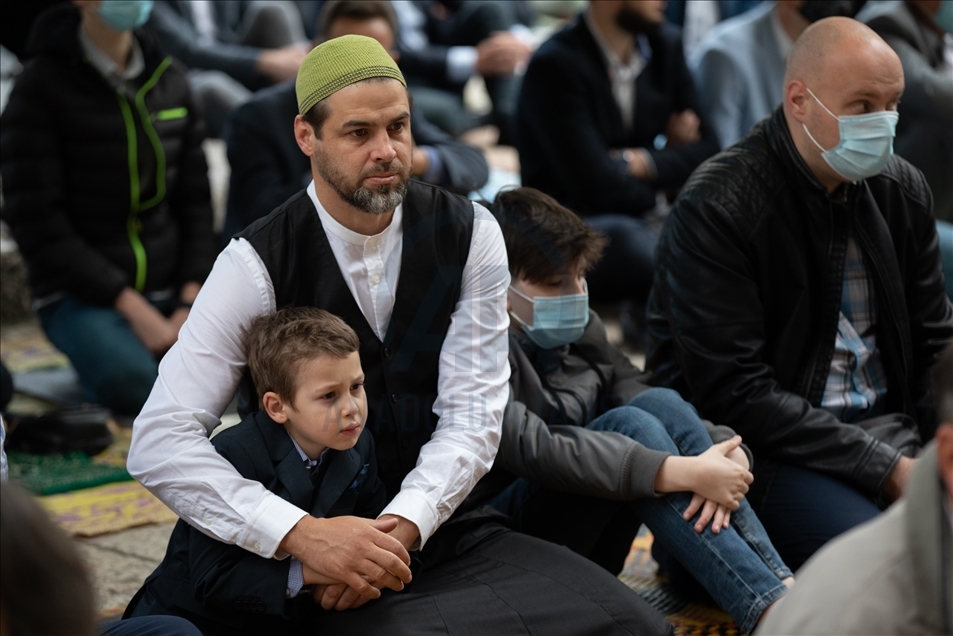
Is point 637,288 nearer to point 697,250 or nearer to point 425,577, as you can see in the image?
point 697,250

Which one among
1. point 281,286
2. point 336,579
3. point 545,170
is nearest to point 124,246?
point 545,170

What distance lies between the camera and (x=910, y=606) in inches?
58.2

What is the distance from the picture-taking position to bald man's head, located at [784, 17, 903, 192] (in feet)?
9.64

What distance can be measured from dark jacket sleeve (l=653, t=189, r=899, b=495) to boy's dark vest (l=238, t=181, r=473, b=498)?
2.09 ft

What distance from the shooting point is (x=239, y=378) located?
2496 mm

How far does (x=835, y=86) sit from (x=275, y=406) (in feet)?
5.22

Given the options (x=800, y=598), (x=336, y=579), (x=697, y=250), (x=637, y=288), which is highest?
(x=800, y=598)

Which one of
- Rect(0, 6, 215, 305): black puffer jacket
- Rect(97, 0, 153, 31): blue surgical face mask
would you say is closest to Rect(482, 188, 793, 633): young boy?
Rect(97, 0, 153, 31): blue surgical face mask

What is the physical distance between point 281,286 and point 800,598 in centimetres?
135

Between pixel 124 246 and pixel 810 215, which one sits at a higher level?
pixel 810 215

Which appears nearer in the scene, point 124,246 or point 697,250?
point 697,250

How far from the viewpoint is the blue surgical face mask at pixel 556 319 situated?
2955mm

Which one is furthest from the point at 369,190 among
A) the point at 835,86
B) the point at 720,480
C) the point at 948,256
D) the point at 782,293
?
the point at 948,256

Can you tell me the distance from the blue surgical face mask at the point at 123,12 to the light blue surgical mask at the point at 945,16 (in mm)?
3033
